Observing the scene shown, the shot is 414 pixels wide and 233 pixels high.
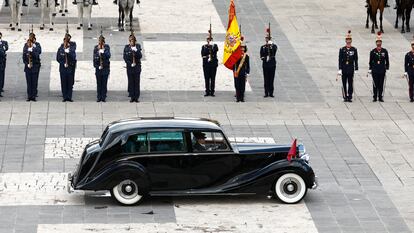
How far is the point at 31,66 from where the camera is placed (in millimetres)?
35625

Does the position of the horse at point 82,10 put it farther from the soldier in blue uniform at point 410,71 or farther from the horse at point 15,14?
the soldier in blue uniform at point 410,71

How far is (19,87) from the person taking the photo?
3684 centimetres

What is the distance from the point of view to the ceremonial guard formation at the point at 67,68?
1400 inches

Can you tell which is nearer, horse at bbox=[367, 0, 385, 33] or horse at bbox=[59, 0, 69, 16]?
horse at bbox=[367, 0, 385, 33]

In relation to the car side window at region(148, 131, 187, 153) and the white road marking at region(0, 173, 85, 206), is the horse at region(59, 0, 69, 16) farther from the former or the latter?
the car side window at region(148, 131, 187, 153)

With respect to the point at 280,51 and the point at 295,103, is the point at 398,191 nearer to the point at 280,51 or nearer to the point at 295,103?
the point at 295,103

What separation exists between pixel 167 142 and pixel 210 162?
86 cm

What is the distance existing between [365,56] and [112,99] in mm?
8700

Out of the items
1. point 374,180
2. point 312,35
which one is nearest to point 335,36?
point 312,35

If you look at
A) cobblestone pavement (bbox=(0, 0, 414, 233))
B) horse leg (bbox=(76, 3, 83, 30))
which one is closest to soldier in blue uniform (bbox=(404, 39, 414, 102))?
cobblestone pavement (bbox=(0, 0, 414, 233))

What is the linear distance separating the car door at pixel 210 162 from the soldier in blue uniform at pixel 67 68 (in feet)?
30.1

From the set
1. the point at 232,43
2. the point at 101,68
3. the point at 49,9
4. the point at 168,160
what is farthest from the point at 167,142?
the point at 49,9

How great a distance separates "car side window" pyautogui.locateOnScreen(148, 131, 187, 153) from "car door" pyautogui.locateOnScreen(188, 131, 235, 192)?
198 millimetres

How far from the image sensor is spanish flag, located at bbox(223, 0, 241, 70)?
3547 centimetres
